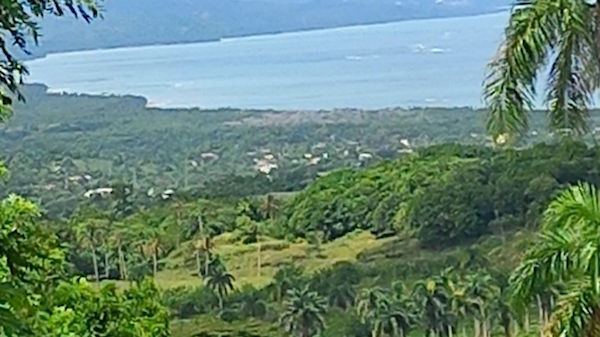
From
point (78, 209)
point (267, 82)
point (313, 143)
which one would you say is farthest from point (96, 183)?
point (267, 82)

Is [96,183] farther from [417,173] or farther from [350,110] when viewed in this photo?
[350,110]

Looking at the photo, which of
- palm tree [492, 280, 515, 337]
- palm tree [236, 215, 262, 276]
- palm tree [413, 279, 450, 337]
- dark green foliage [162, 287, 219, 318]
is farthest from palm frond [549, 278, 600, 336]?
palm tree [236, 215, 262, 276]

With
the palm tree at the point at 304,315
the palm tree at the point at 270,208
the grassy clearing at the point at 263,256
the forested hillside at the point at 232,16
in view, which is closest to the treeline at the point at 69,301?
the palm tree at the point at 304,315

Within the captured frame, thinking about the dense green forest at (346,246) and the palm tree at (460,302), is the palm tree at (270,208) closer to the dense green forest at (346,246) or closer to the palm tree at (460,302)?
the dense green forest at (346,246)

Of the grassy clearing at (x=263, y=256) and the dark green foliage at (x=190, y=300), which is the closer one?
the dark green foliage at (x=190, y=300)

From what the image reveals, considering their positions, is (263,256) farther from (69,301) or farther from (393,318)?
(69,301)
